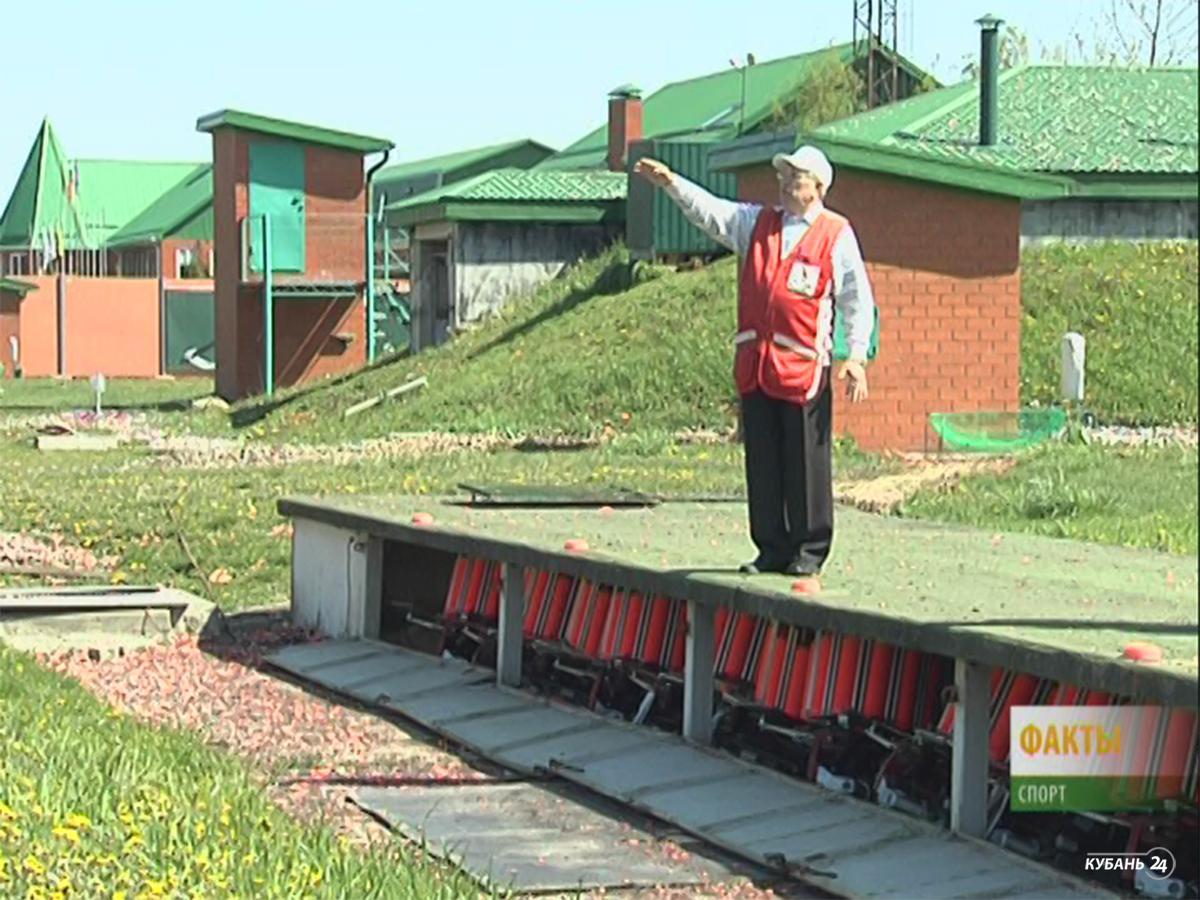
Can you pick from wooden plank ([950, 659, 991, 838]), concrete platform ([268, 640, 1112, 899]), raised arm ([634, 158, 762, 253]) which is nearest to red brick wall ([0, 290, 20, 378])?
concrete platform ([268, 640, 1112, 899])

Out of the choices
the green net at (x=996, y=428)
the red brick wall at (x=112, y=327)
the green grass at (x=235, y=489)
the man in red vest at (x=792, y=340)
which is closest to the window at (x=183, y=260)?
the red brick wall at (x=112, y=327)

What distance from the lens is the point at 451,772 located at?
9383 mm

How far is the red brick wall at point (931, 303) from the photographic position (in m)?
23.7

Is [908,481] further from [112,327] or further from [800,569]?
[112,327]

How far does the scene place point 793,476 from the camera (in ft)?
30.1

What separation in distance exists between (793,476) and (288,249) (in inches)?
1288

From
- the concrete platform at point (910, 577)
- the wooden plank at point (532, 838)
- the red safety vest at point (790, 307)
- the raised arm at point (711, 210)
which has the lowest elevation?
the wooden plank at point (532, 838)

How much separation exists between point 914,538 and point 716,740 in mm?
1984

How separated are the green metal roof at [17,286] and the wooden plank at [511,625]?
48.8 m

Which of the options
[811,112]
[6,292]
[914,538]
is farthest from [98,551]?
[6,292]

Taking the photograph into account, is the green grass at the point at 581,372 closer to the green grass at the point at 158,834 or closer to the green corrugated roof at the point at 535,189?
the green corrugated roof at the point at 535,189

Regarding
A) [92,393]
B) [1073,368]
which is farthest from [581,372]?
[92,393]

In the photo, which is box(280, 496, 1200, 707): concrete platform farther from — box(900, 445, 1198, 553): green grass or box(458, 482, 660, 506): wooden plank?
box(900, 445, 1198, 553): green grass

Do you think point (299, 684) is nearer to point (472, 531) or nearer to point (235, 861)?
point (472, 531)
